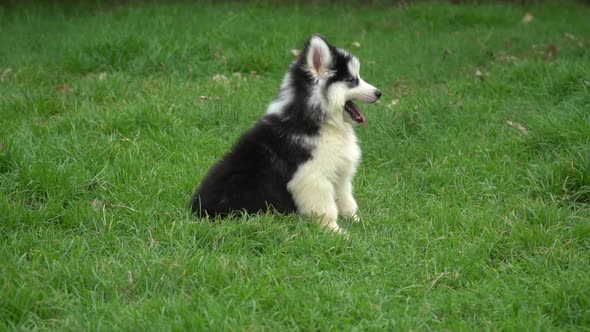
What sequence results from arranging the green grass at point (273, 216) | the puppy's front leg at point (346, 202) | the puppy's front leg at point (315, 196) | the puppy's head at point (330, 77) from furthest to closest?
the puppy's front leg at point (346, 202) < the puppy's head at point (330, 77) < the puppy's front leg at point (315, 196) < the green grass at point (273, 216)

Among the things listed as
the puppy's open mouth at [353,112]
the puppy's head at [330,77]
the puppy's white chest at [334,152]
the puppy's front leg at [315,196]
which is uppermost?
the puppy's head at [330,77]

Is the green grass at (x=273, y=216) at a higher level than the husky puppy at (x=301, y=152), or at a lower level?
lower

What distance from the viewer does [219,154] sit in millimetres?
5695

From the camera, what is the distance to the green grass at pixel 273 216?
3.38m

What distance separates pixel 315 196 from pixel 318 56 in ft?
2.94

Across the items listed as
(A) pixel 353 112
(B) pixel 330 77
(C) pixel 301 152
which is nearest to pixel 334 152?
(C) pixel 301 152

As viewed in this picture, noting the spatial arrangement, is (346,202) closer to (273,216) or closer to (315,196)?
(315,196)

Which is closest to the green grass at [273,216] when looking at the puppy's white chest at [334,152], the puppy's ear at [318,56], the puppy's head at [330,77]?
the puppy's white chest at [334,152]

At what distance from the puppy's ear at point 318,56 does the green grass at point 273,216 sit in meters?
0.97

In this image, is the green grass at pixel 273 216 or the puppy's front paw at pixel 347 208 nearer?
the green grass at pixel 273 216

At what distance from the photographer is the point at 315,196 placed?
432 centimetres

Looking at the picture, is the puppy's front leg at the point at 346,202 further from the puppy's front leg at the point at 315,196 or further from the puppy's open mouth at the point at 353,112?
the puppy's open mouth at the point at 353,112

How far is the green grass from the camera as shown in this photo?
3379mm

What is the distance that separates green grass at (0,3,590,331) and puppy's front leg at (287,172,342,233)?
12 cm
